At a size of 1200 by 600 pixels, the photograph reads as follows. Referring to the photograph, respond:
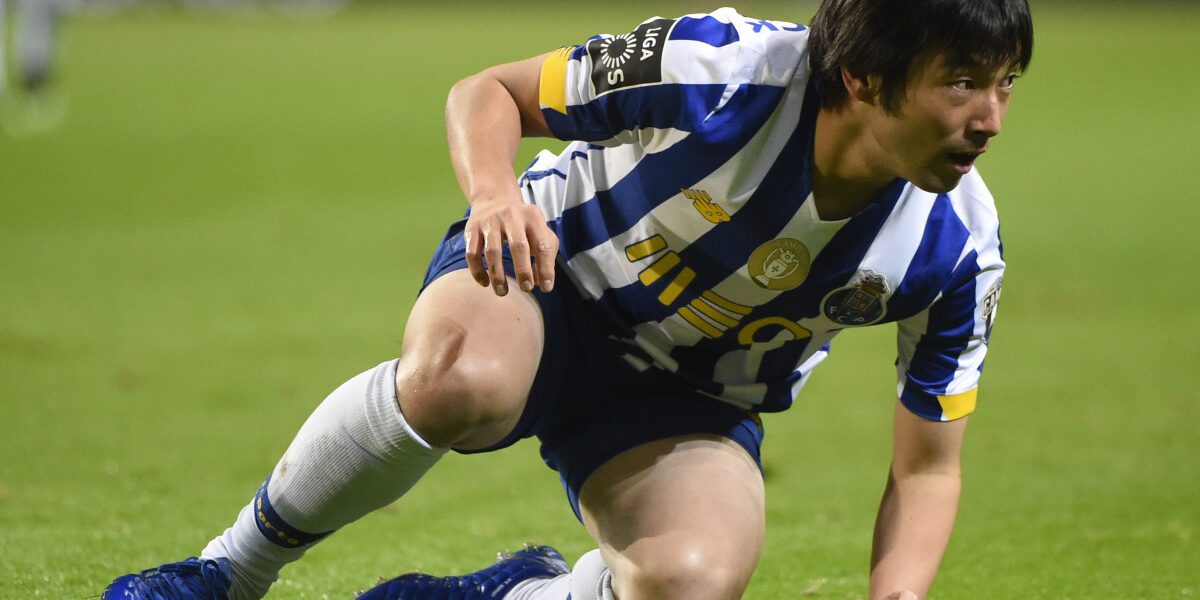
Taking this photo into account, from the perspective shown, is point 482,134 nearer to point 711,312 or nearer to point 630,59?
point 630,59

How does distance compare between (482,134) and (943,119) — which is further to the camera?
(482,134)

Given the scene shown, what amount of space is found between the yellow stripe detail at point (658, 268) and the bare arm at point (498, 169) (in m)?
0.24

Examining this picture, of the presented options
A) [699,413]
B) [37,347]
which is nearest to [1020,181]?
[37,347]

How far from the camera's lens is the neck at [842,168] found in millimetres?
1993

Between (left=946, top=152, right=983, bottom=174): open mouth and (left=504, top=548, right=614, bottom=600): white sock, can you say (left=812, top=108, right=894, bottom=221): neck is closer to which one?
(left=946, top=152, right=983, bottom=174): open mouth

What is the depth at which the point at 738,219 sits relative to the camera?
2092 millimetres

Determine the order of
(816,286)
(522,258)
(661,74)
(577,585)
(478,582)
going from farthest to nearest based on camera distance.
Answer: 1. (478,582)
2. (577,585)
3. (816,286)
4. (661,74)
5. (522,258)

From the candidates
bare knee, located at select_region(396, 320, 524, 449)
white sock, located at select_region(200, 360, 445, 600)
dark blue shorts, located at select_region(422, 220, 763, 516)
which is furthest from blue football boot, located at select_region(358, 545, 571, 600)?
bare knee, located at select_region(396, 320, 524, 449)

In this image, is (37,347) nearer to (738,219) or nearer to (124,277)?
(124,277)

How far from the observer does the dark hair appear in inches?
72.8

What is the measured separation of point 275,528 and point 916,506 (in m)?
0.98

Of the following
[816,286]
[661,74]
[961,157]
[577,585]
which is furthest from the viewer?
[577,585]

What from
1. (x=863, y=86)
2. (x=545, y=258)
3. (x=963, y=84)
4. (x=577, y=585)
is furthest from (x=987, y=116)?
(x=577, y=585)

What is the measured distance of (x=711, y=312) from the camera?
7.25 ft
